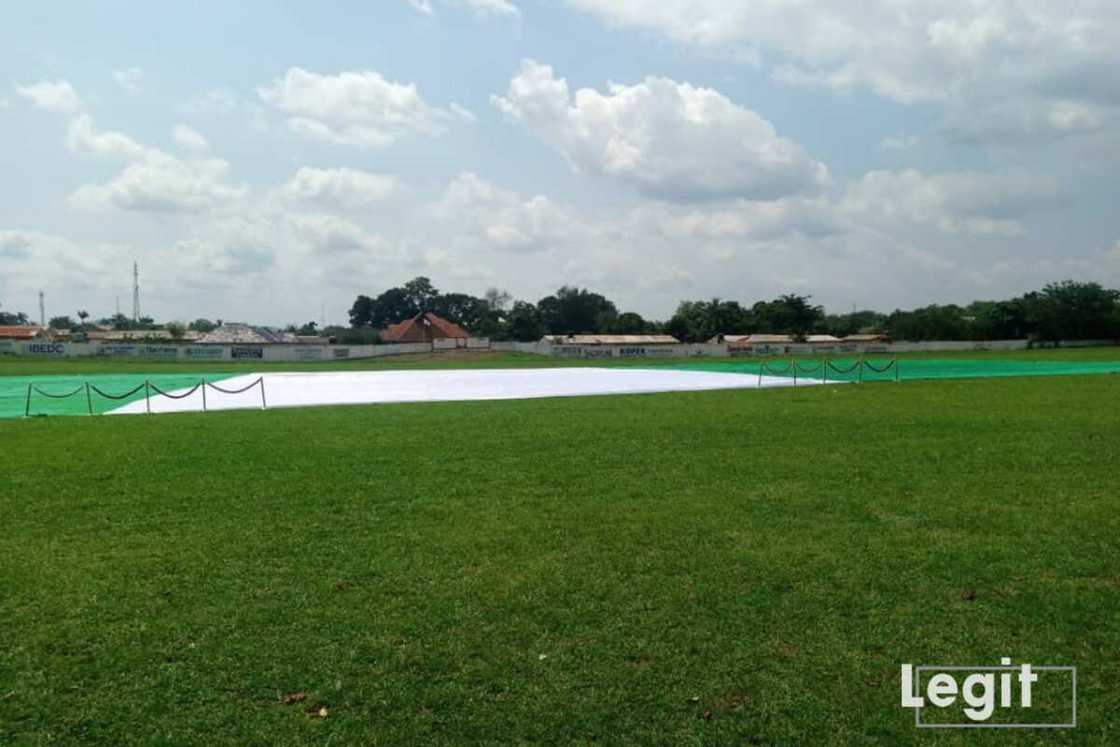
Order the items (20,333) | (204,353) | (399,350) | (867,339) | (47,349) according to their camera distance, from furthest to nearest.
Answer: (20,333), (867,339), (399,350), (47,349), (204,353)

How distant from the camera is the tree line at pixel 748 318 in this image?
88.9 m

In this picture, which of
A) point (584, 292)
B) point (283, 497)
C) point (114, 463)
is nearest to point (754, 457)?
point (283, 497)

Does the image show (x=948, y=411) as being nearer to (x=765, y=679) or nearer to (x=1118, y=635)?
(x=1118, y=635)

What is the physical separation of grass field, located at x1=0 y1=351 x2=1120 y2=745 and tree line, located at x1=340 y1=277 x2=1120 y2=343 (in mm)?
90891

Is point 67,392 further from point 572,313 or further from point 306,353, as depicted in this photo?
point 572,313

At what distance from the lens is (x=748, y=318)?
115188mm

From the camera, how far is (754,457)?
11.8 meters

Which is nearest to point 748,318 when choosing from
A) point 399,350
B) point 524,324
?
point 524,324

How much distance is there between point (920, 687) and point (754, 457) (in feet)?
24.2

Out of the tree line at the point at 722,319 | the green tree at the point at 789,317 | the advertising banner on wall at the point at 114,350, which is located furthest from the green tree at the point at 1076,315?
the advertising banner on wall at the point at 114,350

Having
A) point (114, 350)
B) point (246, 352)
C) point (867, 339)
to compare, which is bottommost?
point (246, 352)

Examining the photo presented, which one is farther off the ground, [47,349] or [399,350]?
Result: [47,349]

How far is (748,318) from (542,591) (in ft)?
371

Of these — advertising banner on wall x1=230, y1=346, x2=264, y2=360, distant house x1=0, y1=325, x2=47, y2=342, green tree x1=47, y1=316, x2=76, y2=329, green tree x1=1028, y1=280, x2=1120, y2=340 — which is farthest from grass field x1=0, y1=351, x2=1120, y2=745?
green tree x1=47, y1=316, x2=76, y2=329
